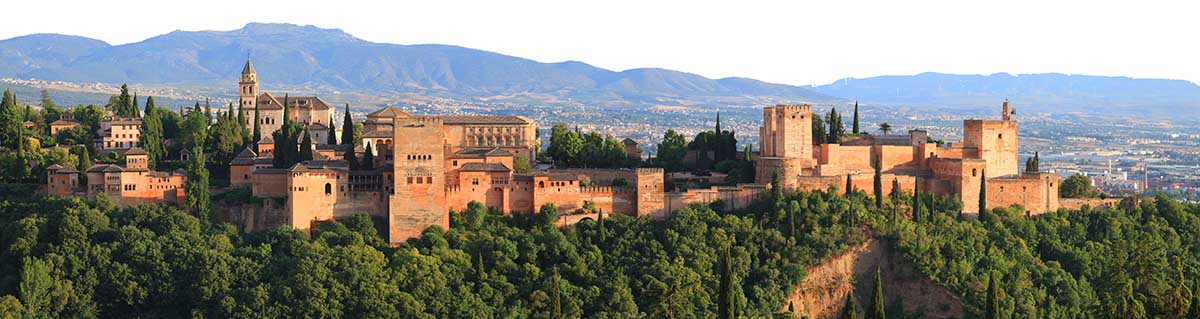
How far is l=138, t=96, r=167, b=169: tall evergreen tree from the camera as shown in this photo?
58469mm

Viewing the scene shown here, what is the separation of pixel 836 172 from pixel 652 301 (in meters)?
10.6

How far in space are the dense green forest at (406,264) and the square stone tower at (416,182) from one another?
0.59 m

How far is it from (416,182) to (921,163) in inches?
753

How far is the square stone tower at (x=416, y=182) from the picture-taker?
4969 cm

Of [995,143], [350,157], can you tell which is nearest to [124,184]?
[350,157]

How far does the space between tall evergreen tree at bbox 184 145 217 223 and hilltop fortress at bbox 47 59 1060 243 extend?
1.04 m

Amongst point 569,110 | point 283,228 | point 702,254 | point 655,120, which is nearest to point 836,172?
point 702,254

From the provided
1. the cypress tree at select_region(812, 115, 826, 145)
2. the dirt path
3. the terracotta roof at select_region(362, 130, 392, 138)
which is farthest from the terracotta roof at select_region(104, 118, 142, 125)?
the dirt path

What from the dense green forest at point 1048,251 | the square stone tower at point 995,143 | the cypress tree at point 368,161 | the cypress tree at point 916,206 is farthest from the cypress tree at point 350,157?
→ the square stone tower at point 995,143

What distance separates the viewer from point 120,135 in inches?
2480

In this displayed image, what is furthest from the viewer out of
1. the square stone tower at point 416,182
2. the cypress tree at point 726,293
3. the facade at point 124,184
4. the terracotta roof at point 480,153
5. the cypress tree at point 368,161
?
the terracotta roof at point 480,153

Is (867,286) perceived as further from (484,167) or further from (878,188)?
(484,167)

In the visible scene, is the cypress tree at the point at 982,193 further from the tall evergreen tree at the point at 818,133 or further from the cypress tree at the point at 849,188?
the tall evergreen tree at the point at 818,133

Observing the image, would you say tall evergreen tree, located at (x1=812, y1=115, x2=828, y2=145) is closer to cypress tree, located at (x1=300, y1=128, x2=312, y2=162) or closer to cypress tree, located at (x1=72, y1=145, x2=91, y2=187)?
cypress tree, located at (x1=300, y1=128, x2=312, y2=162)
